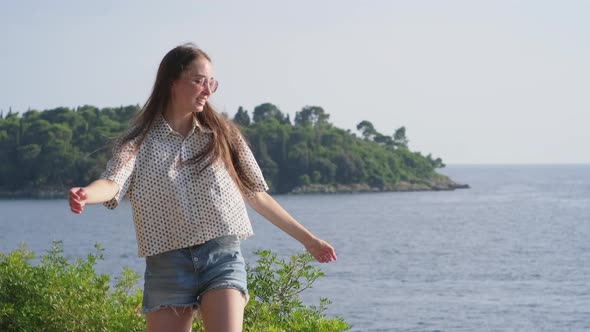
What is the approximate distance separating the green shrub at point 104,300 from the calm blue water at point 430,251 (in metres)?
27.2

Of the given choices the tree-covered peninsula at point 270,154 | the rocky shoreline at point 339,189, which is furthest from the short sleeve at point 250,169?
the rocky shoreline at point 339,189

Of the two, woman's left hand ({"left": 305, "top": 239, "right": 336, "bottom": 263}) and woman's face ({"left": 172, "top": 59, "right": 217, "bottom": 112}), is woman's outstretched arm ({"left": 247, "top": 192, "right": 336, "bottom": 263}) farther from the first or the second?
woman's face ({"left": 172, "top": 59, "right": 217, "bottom": 112})

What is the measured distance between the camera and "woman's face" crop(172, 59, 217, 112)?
3396 mm

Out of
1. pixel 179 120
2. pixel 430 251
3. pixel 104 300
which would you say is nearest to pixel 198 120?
pixel 179 120

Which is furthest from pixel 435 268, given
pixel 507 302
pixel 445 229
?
pixel 445 229

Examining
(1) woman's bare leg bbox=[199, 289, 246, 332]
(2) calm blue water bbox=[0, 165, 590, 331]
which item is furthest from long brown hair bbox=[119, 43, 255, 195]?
(2) calm blue water bbox=[0, 165, 590, 331]

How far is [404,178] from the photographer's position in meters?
141

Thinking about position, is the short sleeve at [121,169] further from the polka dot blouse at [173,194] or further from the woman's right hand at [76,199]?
the woman's right hand at [76,199]

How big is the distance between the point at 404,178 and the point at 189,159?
138 meters

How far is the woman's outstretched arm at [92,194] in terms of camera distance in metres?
2.87

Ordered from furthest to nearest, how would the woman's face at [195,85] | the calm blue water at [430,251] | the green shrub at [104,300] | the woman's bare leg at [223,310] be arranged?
the calm blue water at [430,251] → the green shrub at [104,300] → the woman's face at [195,85] → the woman's bare leg at [223,310]

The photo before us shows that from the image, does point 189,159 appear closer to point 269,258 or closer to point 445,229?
point 269,258

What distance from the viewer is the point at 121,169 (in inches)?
131

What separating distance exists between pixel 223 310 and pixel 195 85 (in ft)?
2.47
